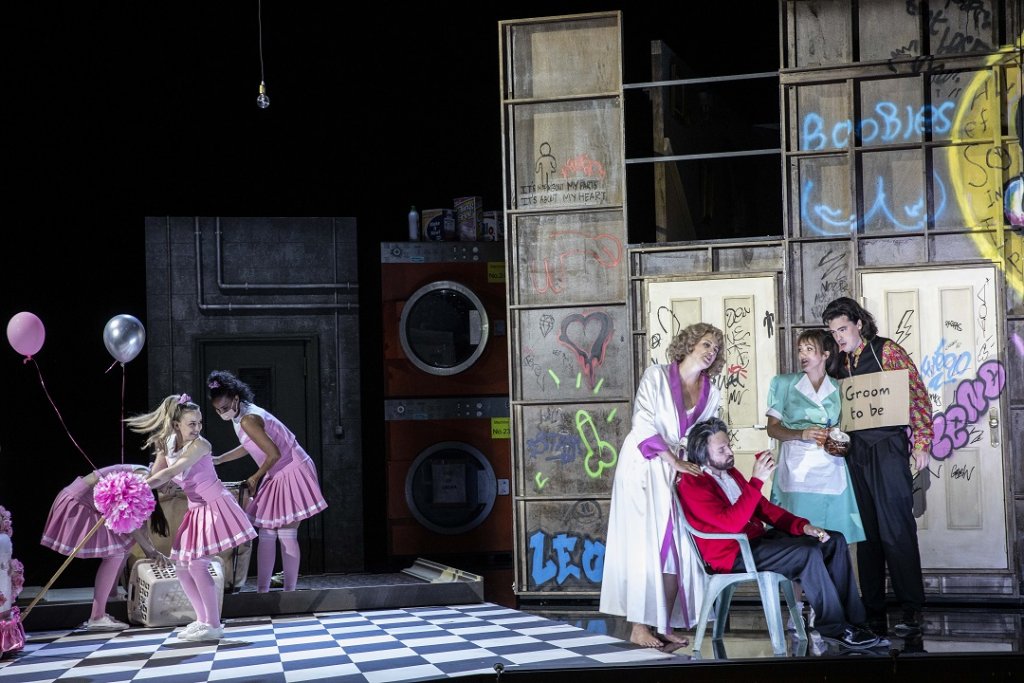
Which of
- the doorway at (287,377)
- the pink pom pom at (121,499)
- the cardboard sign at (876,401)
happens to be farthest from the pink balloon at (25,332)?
the cardboard sign at (876,401)

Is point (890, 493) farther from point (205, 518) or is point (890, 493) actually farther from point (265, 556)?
point (265, 556)

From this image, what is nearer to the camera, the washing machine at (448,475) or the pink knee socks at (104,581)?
the pink knee socks at (104,581)

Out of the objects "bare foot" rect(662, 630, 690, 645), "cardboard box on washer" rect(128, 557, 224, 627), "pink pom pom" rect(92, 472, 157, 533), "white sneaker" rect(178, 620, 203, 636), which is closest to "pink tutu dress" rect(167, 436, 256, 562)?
"pink pom pom" rect(92, 472, 157, 533)

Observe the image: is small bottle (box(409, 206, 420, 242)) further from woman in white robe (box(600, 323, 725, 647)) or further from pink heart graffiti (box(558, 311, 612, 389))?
woman in white robe (box(600, 323, 725, 647))

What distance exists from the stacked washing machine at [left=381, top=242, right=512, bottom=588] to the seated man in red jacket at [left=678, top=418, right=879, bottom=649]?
353 cm

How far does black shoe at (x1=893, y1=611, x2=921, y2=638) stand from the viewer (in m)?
5.34

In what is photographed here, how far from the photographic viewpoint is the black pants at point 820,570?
187 inches

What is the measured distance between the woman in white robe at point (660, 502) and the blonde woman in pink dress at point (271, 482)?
2.23m

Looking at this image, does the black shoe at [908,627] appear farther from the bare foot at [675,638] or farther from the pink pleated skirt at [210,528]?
the pink pleated skirt at [210,528]

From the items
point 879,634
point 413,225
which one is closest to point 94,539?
point 413,225

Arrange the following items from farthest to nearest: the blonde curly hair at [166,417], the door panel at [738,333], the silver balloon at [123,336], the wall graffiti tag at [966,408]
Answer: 1. the silver balloon at [123,336]
2. the door panel at [738,333]
3. the wall graffiti tag at [966,408]
4. the blonde curly hair at [166,417]

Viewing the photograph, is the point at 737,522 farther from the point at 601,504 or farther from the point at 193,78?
the point at 193,78

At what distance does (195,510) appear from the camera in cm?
593

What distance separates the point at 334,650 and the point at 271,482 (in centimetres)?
176
